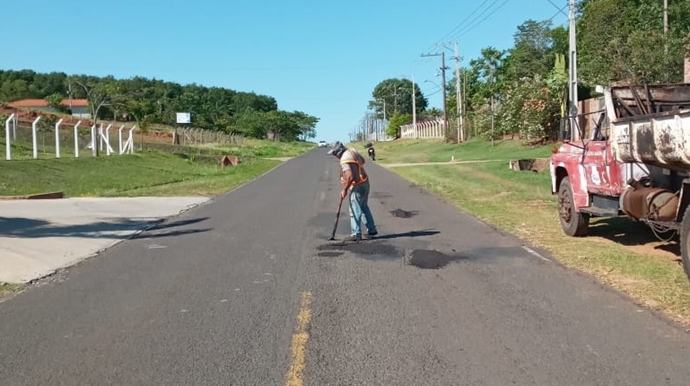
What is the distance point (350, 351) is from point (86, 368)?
201 cm

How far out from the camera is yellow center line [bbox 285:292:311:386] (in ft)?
16.4

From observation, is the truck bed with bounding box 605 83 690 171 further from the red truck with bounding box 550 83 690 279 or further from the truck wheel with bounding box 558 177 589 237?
the truck wheel with bounding box 558 177 589 237

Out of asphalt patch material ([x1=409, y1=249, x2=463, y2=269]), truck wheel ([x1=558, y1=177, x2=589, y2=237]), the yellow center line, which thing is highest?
truck wheel ([x1=558, y1=177, x2=589, y2=237])

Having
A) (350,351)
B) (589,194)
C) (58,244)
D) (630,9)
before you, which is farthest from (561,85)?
(350,351)

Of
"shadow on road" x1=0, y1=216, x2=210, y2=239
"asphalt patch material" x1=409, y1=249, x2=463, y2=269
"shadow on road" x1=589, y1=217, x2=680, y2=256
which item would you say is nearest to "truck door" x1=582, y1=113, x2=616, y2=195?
"shadow on road" x1=589, y1=217, x2=680, y2=256

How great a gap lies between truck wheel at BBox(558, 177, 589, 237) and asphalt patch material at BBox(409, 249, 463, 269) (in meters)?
2.52

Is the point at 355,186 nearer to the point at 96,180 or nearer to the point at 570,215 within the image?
the point at 570,215

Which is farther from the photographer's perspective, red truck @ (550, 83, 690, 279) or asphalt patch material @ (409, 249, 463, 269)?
asphalt patch material @ (409, 249, 463, 269)

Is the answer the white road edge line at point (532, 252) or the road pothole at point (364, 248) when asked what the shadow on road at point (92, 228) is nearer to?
the road pothole at point (364, 248)

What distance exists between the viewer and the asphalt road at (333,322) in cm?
511

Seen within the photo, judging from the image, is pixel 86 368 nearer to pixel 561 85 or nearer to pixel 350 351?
pixel 350 351

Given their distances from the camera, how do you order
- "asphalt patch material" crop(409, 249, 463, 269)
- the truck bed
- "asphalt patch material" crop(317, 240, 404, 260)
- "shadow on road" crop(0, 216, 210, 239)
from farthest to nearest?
1. "shadow on road" crop(0, 216, 210, 239)
2. "asphalt patch material" crop(317, 240, 404, 260)
3. "asphalt patch material" crop(409, 249, 463, 269)
4. the truck bed

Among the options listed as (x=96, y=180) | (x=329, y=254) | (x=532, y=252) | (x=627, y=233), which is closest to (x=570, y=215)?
(x=627, y=233)

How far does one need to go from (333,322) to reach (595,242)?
19.4ft
